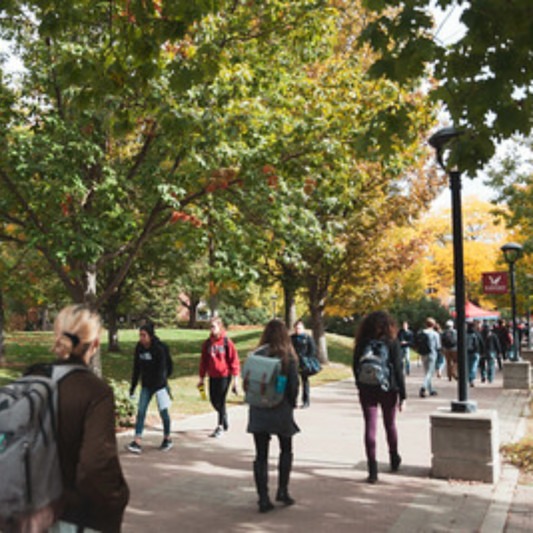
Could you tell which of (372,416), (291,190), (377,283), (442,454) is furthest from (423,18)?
(377,283)

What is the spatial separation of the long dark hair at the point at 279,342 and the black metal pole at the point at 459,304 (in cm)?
218

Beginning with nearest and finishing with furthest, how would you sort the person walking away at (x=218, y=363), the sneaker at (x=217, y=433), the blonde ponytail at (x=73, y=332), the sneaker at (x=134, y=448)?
1. the blonde ponytail at (x=73, y=332)
2. the sneaker at (x=134, y=448)
3. the person walking away at (x=218, y=363)
4. the sneaker at (x=217, y=433)

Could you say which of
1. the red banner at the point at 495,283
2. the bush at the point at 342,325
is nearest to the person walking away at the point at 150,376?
the red banner at the point at 495,283

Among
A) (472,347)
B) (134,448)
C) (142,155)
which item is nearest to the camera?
(134,448)

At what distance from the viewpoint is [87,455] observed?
8.08 feet

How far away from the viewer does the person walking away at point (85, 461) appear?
2467mm

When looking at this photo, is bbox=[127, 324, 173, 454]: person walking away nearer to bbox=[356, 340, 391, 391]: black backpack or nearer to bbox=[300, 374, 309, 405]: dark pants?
bbox=[356, 340, 391, 391]: black backpack

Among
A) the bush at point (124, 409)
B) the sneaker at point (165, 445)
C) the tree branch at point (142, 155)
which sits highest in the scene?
the tree branch at point (142, 155)

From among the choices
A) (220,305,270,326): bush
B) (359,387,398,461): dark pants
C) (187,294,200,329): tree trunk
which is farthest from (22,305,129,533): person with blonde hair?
(220,305,270,326): bush

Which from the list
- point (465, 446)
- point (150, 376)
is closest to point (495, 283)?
point (465, 446)

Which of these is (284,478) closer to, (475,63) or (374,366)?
(374,366)

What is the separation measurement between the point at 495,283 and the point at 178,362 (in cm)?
1249

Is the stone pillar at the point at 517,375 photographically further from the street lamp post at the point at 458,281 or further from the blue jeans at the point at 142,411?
the blue jeans at the point at 142,411

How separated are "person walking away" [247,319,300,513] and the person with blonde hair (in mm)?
3058
